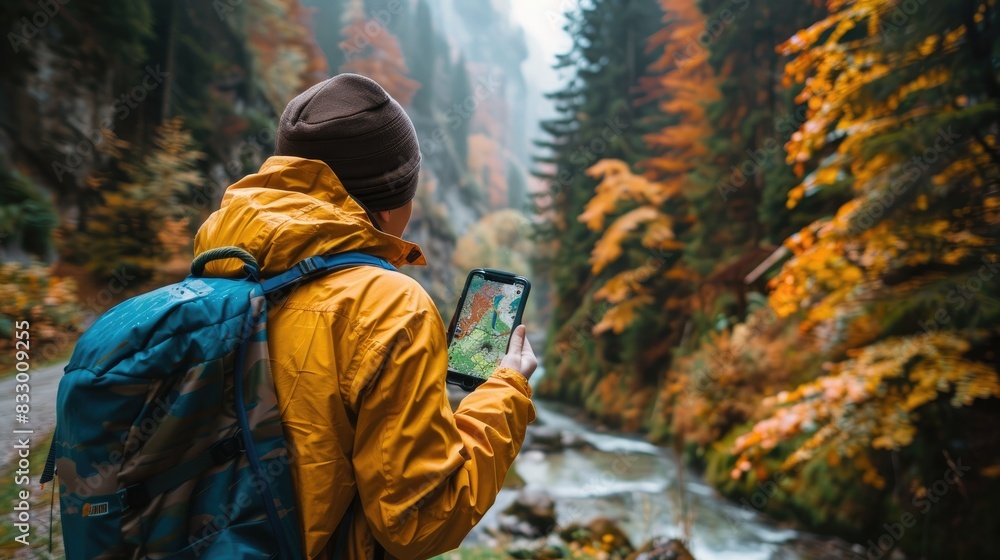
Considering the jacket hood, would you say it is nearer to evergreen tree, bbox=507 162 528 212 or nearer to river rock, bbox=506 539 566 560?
river rock, bbox=506 539 566 560

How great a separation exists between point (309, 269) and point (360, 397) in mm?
261

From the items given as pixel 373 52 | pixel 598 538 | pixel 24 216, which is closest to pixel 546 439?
pixel 598 538

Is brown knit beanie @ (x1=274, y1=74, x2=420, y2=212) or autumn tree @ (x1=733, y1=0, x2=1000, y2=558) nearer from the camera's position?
brown knit beanie @ (x1=274, y1=74, x2=420, y2=212)

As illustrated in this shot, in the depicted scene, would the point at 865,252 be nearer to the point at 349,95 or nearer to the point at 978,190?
the point at 978,190

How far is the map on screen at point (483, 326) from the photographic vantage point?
150 centimetres

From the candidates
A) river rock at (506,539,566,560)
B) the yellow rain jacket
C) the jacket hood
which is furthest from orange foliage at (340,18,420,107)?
the yellow rain jacket

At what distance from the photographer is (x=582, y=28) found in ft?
30.3

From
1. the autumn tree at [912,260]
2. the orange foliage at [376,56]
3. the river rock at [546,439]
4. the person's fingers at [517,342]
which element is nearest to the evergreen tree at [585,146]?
the river rock at [546,439]

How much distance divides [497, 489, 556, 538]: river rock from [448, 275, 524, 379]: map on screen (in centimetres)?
486

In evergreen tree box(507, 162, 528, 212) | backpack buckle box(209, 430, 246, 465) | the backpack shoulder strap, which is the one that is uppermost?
evergreen tree box(507, 162, 528, 212)

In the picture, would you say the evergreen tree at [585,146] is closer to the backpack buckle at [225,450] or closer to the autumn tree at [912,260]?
the autumn tree at [912,260]

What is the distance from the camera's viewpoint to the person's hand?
51.9 inches

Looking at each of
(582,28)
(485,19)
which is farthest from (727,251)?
(485,19)

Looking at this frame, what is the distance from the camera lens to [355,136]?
1196 millimetres
